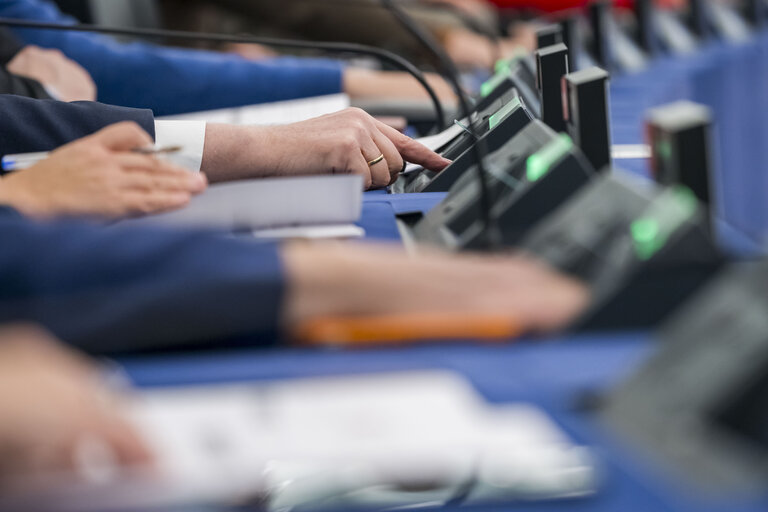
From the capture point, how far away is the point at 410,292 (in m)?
0.57

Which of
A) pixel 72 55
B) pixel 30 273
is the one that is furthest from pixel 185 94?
pixel 30 273

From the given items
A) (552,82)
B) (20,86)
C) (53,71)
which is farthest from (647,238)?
(53,71)

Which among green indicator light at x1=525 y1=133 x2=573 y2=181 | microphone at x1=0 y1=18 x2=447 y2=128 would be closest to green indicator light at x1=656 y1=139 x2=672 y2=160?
green indicator light at x1=525 y1=133 x2=573 y2=181

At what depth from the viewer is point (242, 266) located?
1.87 ft

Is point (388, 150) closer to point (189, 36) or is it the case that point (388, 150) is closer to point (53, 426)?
point (189, 36)

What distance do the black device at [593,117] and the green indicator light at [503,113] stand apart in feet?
0.53

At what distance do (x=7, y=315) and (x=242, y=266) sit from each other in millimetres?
122

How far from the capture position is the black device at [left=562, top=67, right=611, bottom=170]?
0.82 metres

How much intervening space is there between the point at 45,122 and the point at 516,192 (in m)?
0.54

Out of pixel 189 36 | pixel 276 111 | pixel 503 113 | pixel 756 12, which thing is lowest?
pixel 756 12

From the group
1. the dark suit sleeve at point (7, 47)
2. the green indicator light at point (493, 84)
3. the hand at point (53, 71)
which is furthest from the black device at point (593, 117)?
the dark suit sleeve at point (7, 47)

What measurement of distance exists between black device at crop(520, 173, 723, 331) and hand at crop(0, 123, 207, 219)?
1.10 ft

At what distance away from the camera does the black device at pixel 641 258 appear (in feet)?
1.82

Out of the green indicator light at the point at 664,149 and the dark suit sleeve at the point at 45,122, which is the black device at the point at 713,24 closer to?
the dark suit sleeve at the point at 45,122
